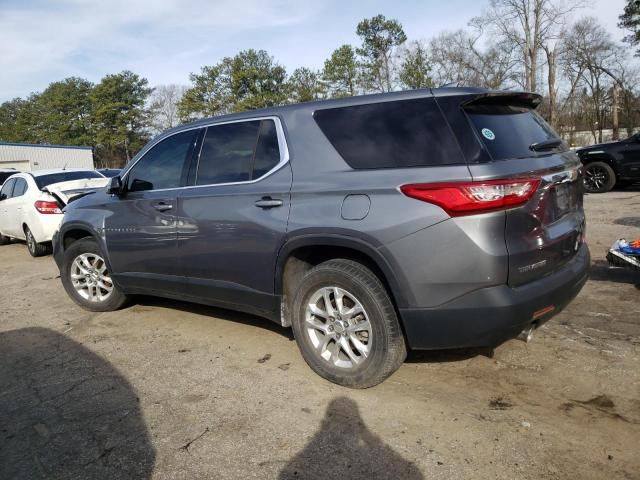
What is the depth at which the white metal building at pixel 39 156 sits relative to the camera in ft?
119

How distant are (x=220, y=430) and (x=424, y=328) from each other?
1314 millimetres

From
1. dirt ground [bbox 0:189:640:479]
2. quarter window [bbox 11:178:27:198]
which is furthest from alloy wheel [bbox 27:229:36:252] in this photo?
dirt ground [bbox 0:189:640:479]

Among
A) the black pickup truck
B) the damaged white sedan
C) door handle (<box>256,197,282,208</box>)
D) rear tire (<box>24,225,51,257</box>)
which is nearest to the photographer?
door handle (<box>256,197,282,208</box>)

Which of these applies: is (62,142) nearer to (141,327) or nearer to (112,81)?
(112,81)

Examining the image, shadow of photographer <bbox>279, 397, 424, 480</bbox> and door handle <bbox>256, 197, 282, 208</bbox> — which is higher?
door handle <bbox>256, 197, 282, 208</bbox>

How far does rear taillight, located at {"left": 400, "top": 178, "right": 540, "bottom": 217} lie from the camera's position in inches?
102

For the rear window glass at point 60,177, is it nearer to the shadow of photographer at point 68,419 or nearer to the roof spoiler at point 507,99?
the shadow of photographer at point 68,419

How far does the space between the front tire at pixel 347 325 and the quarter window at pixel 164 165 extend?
1.70m

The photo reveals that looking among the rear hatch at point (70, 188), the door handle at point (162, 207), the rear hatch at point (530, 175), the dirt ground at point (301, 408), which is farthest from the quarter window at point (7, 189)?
the rear hatch at point (530, 175)

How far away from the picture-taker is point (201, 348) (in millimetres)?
4062

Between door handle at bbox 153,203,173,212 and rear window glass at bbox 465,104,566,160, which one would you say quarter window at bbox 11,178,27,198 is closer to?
door handle at bbox 153,203,173,212

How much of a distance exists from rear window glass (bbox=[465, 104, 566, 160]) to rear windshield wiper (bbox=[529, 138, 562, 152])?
0.9 inches

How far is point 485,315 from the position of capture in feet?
8.71

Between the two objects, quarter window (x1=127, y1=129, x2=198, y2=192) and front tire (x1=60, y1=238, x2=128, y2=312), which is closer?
quarter window (x1=127, y1=129, x2=198, y2=192)
